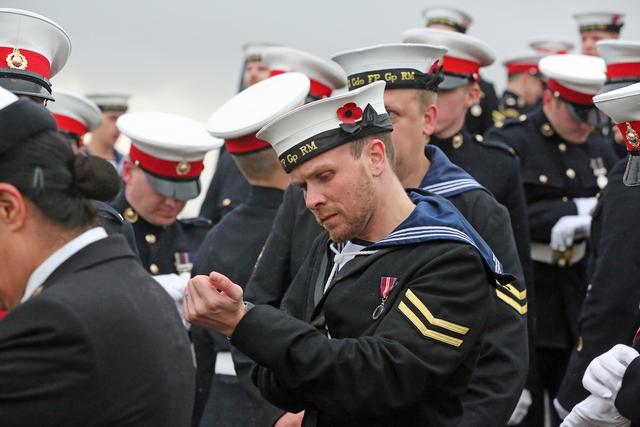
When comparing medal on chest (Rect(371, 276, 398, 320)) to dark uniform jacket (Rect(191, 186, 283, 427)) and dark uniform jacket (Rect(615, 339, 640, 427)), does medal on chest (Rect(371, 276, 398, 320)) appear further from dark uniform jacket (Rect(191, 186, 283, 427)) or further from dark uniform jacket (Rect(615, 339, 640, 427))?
dark uniform jacket (Rect(191, 186, 283, 427))

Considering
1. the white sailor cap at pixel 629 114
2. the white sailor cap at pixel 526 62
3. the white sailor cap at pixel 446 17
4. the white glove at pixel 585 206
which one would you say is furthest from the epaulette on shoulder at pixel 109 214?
the white sailor cap at pixel 526 62

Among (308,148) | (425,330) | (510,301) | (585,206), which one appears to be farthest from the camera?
(585,206)

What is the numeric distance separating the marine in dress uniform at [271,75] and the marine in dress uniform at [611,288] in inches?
70.7

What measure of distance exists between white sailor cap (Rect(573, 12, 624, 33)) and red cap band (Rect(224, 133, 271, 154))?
3.66m

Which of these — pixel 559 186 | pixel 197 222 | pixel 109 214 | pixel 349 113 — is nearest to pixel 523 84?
pixel 559 186

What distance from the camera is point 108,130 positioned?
8406 mm

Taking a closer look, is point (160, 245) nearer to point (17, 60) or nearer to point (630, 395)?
point (17, 60)

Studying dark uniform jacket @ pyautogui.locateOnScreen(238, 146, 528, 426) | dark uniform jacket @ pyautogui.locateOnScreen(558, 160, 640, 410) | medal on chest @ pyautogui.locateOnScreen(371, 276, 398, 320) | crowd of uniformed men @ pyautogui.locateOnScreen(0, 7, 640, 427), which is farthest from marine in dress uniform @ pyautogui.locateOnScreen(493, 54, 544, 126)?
medal on chest @ pyautogui.locateOnScreen(371, 276, 398, 320)

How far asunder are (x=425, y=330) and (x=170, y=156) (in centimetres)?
260

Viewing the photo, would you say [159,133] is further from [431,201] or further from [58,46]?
[431,201]

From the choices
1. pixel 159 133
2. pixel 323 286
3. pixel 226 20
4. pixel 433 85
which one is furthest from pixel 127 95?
pixel 323 286

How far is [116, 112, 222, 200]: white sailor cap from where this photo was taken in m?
5.66

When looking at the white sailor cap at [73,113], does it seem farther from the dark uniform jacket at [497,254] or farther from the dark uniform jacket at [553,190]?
the dark uniform jacket at [497,254]

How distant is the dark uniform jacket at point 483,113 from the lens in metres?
7.64
